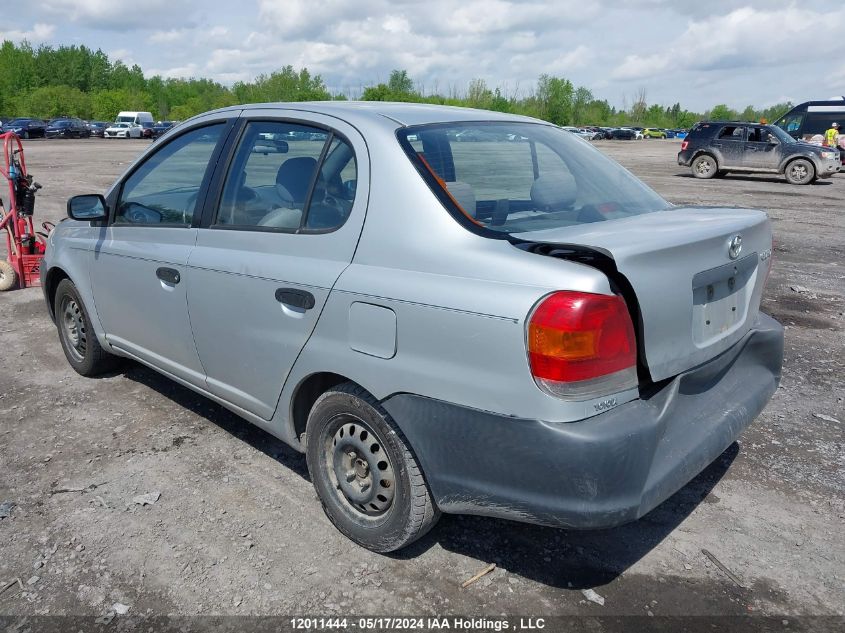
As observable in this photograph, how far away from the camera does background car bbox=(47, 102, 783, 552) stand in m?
2.31

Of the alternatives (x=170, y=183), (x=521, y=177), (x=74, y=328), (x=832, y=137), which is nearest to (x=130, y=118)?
(x=832, y=137)

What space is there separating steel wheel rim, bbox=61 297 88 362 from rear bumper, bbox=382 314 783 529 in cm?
314

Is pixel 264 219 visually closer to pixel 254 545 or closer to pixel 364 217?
pixel 364 217

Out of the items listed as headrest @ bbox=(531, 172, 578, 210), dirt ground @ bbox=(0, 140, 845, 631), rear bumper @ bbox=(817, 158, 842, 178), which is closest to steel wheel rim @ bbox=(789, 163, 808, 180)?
rear bumper @ bbox=(817, 158, 842, 178)

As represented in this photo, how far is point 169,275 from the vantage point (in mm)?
3688

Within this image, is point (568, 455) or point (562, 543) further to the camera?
point (562, 543)

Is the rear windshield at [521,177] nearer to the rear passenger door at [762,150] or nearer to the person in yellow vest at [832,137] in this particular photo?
the rear passenger door at [762,150]

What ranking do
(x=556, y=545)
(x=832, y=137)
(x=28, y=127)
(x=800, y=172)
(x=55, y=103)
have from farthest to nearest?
(x=55, y=103) → (x=28, y=127) → (x=832, y=137) → (x=800, y=172) → (x=556, y=545)

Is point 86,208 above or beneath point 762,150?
above

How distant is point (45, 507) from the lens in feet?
11.0

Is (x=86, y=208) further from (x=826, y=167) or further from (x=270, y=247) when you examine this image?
(x=826, y=167)

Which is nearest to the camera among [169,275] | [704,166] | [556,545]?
[556,545]

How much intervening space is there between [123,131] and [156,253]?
63378mm

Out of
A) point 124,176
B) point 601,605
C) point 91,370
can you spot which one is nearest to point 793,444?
point 601,605
